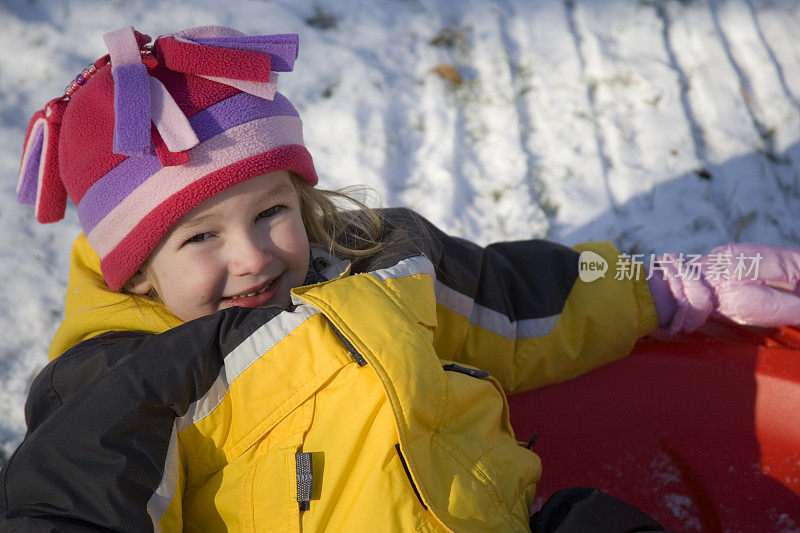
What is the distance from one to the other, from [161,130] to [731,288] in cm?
121

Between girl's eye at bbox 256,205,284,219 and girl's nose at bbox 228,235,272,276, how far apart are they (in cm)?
6

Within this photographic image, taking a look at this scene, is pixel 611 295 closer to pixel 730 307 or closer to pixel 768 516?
pixel 730 307

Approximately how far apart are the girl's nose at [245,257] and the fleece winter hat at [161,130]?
0.09 m

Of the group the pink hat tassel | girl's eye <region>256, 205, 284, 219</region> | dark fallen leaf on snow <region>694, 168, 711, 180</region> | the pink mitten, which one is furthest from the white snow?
girl's eye <region>256, 205, 284, 219</region>

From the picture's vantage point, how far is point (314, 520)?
37.8 inches

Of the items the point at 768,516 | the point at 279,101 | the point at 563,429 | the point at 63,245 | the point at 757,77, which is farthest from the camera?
the point at 757,77

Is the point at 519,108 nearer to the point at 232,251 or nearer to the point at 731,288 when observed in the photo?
the point at 731,288

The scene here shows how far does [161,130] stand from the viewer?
1.03 meters

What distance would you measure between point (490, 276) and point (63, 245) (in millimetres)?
1149

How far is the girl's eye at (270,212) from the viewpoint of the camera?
3.78 ft

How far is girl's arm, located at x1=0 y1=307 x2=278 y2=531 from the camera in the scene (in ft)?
2.79

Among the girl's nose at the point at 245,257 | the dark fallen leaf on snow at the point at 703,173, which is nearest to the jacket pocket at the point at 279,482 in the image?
the girl's nose at the point at 245,257

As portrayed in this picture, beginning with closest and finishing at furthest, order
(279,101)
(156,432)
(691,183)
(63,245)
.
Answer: (156,432)
(279,101)
(63,245)
(691,183)

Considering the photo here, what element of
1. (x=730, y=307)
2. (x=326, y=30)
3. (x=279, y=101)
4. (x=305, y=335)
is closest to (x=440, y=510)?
(x=305, y=335)
